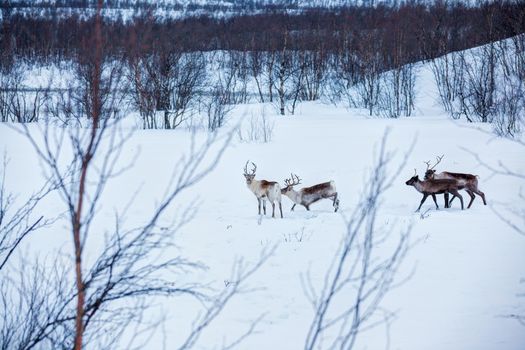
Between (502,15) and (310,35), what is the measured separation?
22.1 metres

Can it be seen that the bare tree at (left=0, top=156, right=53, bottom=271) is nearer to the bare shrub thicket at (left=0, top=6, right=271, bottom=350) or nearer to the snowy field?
the bare shrub thicket at (left=0, top=6, right=271, bottom=350)

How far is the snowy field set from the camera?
186 inches

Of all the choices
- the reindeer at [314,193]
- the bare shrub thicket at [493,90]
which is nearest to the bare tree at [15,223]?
the reindeer at [314,193]

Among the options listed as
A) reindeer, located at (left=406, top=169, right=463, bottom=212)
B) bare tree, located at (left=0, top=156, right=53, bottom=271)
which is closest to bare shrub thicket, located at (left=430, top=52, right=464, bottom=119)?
reindeer, located at (left=406, top=169, right=463, bottom=212)

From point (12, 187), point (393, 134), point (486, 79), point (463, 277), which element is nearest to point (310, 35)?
point (486, 79)

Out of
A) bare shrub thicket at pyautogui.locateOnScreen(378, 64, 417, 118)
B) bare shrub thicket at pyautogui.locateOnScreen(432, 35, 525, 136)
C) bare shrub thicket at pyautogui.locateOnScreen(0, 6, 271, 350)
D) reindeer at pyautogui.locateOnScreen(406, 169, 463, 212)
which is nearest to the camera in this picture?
bare shrub thicket at pyautogui.locateOnScreen(0, 6, 271, 350)

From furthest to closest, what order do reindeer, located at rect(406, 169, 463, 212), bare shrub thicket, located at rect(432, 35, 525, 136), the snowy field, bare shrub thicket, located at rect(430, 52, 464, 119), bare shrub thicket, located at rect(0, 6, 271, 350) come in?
bare shrub thicket, located at rect(430, 52, 464, 119) < bare shrub thicket, located at rect(432, 35, 525, 136) < reindeer, located at rect(406, 169, 463, 212) < the snowy field < bare shrub thicket, located at rect(0, 6, 271, 350)

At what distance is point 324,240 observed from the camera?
7598mm

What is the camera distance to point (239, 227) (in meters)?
8.64

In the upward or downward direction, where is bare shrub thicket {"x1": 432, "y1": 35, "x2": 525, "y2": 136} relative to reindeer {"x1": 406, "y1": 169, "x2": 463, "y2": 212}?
upward

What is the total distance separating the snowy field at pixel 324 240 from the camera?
4719mm

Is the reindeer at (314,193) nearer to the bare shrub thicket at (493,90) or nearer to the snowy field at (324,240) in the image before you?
the snowy field at (324,240)

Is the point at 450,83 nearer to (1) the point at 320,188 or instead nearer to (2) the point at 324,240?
(1) the point at 320,188

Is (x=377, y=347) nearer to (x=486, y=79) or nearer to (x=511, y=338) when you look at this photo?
(x=511, y=338)
